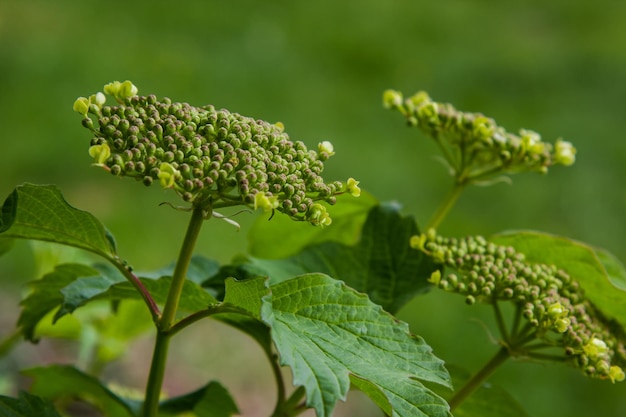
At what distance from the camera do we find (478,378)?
1.28 m

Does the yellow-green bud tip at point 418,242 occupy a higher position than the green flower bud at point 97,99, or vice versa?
the yellow-green bud tip at point 418,242

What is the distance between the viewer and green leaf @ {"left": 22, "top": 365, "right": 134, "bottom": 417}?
4.40 ft

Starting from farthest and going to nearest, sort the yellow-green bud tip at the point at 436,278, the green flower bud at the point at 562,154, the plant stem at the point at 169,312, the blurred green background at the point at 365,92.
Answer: the blurred green background at the point at 365,92, the green flower bud at the point at 562,154, the yellow-green bud tip at the point at 436,278, the plant stem at the point at 169,312

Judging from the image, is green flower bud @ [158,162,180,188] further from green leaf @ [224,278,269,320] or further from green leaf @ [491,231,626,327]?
green leaf @ [491,231,626,327]

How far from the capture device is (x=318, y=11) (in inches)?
251

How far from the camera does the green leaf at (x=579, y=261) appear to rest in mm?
1304

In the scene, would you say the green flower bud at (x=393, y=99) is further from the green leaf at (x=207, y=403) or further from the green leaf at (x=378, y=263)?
the green leaf at (x=207, y=403)

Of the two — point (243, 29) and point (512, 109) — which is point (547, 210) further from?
point (243, 29)

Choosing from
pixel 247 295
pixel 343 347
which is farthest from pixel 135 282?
pixel 343 347

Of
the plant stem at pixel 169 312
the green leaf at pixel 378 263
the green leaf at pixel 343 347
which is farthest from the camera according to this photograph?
the green leaf at pixel 378 263

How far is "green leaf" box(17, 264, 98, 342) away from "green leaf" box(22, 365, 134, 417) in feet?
0.30

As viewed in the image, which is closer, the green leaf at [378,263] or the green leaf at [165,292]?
the green leaf at [165,292]

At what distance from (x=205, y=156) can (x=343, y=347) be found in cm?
28

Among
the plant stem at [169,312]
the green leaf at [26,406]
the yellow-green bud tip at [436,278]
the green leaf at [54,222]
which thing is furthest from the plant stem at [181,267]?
the yellow-green bud tip at [436,278]
